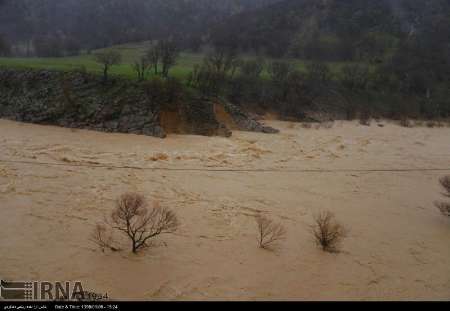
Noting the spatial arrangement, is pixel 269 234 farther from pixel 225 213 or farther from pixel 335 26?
pixel 335 26

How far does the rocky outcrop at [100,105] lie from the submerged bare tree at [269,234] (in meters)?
15.5

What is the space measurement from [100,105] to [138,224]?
19045 millimetres

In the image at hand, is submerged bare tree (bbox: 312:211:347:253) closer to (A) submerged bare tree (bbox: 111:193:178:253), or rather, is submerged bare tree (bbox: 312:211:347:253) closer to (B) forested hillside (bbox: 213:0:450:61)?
(A) submerged bare tree (bbox: 111:193:178:253)

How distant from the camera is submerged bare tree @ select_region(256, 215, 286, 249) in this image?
1164cm

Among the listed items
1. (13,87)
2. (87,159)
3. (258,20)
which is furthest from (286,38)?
(87,159)

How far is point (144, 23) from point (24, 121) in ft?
273

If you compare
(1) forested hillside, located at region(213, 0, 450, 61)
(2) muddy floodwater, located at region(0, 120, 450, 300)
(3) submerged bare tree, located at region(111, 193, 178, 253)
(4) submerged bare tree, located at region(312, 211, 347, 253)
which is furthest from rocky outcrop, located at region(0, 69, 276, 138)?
(1) forested hillside, located at region(213, 0, 450, 61)

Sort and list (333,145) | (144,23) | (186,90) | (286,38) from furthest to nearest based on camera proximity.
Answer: (144,23)
(286,38)
(186,90)
(333,145)

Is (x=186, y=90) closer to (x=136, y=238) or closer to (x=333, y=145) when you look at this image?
(x=333, y=145)

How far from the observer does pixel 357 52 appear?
66.4m

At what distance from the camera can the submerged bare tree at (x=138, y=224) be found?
1081 cm

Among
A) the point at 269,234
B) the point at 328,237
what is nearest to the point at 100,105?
the point at 269,234

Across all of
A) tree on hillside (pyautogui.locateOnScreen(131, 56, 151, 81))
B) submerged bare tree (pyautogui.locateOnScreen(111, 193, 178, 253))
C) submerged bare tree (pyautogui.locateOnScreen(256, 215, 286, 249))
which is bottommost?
submerged bare tree (pyautogui.locateOnScreen(256, 215, 286, 249))

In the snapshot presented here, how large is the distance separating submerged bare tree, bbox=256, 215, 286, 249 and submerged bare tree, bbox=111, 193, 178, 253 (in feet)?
9.50
